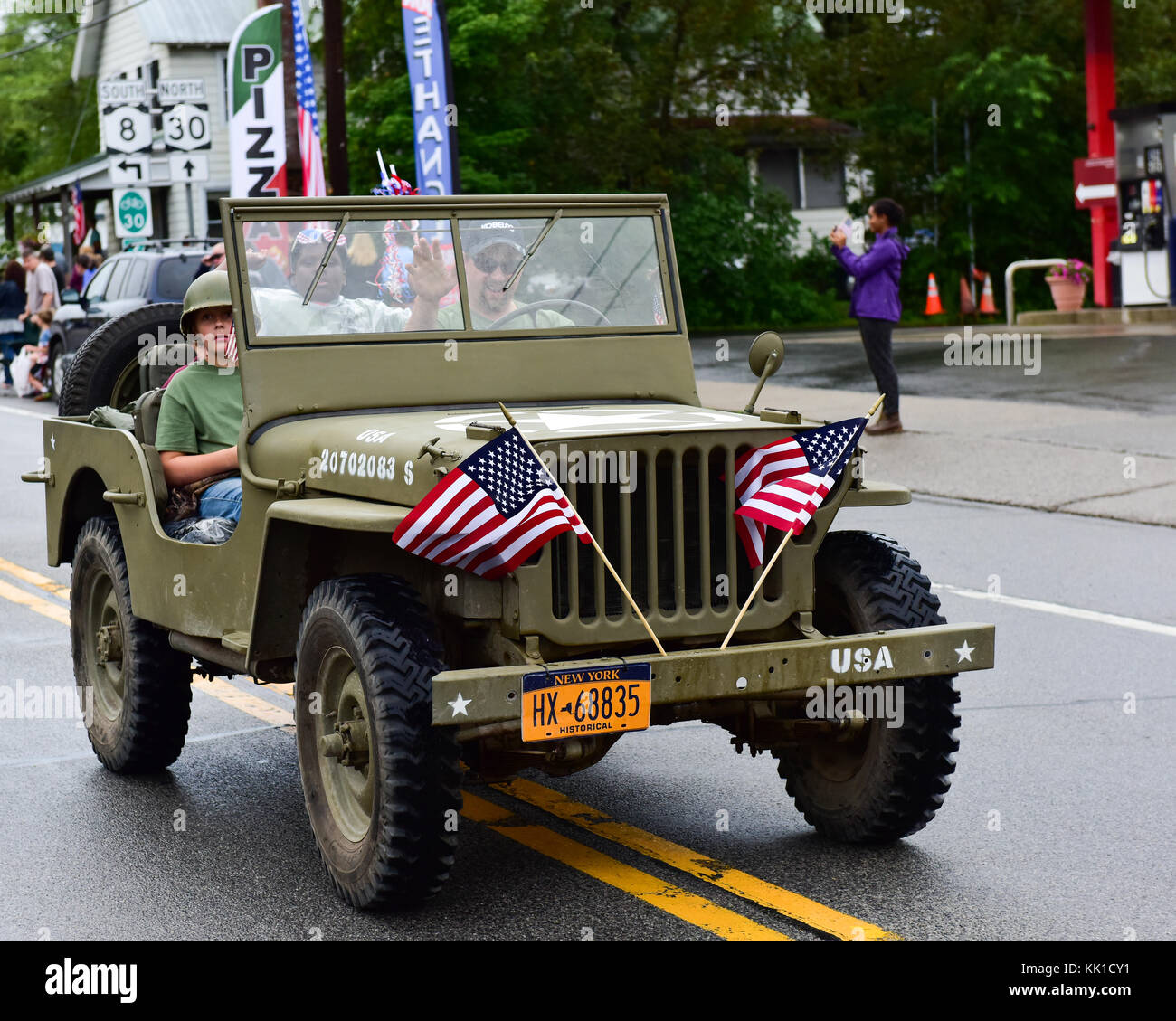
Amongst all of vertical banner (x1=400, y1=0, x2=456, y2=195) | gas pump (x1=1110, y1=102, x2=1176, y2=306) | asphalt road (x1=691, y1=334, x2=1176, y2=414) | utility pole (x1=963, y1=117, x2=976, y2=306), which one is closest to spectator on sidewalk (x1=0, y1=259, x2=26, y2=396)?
vertical banner (x1=400, y1=0, x2=456, y2=195)

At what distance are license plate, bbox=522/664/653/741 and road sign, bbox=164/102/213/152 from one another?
886 inches

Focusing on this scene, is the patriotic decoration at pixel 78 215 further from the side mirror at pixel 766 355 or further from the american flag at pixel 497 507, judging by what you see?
the american flag at pixel 497 507

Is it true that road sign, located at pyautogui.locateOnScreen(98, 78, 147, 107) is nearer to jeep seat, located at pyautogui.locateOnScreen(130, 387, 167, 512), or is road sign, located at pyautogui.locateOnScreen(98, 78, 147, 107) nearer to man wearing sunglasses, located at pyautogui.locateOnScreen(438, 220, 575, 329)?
jeep seat, located at pyautogui.locateOnScreen(130, 387, 167, 512)

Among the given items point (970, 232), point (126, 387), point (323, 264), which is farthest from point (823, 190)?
point (323, 264)

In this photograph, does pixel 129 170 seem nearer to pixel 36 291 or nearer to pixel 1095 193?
pixel 36 291

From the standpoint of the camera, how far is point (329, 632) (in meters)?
4.98

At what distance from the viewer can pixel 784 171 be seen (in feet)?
144

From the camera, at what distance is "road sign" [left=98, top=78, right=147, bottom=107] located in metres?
26.6

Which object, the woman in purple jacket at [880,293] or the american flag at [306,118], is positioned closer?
the woman in purple jacket at [880,293]

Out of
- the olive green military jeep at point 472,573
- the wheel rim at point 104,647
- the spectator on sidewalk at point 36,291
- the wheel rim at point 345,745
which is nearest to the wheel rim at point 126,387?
the olive green military jeep at point 472,573

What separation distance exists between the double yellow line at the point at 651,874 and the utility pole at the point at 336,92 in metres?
17.3

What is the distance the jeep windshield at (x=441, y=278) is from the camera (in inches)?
230
